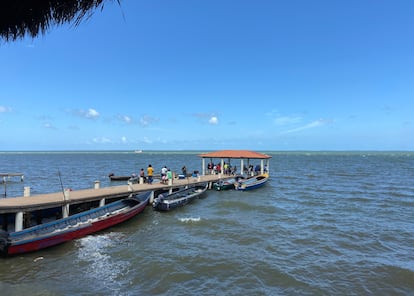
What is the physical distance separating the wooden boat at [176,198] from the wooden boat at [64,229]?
113cm

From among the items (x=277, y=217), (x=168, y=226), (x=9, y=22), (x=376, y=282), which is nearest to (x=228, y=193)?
(x=277, y=217)

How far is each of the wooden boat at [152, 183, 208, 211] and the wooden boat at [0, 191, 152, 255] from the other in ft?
3.71

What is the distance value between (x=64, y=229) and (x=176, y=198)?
885 cm

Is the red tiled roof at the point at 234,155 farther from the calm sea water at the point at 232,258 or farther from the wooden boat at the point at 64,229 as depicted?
the wooden boat at the point at 64,229

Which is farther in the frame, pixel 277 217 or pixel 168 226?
pixel 277 217

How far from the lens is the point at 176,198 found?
65.8ft

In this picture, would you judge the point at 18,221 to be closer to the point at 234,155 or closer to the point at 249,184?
the point at 249,184

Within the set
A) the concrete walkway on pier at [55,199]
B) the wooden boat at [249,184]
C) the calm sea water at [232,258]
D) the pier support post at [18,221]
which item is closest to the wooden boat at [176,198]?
the calm sea water at [232,258]

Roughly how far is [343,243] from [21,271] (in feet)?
42.2

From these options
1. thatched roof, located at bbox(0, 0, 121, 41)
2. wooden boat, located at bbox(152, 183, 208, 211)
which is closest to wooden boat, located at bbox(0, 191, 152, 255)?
wooden boat, located at bbox(152, 183, 208, 211)

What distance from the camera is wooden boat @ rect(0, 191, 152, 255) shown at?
10.3m

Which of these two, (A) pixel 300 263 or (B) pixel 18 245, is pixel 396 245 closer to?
(A) pixel 300 263

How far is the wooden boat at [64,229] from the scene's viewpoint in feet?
33.9

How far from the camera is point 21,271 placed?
9.30 metres
